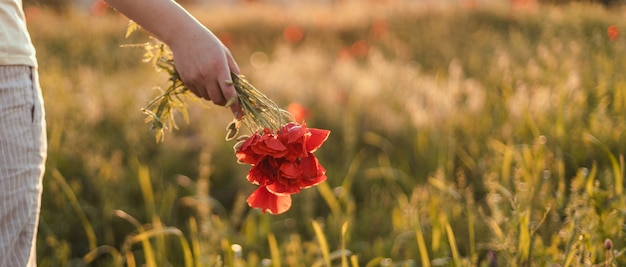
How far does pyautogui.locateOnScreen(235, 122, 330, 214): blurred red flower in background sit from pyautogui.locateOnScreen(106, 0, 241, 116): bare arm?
0.16 m

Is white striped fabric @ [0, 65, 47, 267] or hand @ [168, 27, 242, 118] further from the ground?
hand @ [168, 27, 242, 118]

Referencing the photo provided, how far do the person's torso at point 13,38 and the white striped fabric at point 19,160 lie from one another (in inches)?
0.6

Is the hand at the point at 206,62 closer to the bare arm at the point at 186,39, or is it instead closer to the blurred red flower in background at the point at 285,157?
the bare arm at the point at 186,39

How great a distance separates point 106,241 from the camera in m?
3.06

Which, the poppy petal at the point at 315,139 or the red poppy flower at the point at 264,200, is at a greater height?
the poppy petal at the point at 315,139

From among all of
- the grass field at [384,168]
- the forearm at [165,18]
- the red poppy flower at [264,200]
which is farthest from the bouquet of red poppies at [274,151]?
the grass field at [384,168]

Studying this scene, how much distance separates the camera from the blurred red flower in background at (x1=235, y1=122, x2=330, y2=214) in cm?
125

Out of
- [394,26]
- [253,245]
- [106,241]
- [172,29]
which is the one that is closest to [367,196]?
[253,245]

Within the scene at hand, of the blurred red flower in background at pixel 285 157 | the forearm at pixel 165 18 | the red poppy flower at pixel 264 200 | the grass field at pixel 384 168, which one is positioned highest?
the forearm at pixel 165 18

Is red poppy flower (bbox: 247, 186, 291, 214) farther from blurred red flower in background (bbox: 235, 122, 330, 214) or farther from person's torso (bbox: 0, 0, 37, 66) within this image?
person's torso (bbox: 0, 0, 37, 66)

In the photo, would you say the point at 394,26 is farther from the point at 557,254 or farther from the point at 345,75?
the point at 557,254

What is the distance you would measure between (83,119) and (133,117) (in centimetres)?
27

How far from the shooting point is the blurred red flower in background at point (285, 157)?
125 cm

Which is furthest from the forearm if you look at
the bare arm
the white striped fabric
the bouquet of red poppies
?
the white striped fabric
